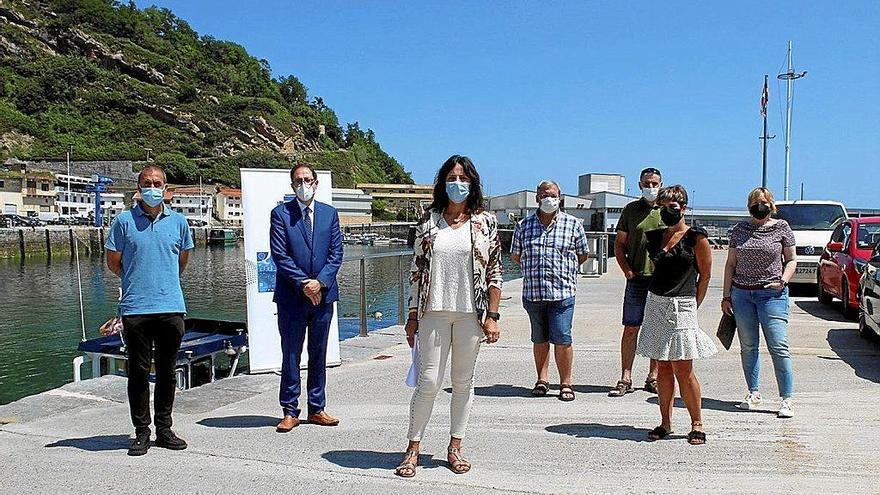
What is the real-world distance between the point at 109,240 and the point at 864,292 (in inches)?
346

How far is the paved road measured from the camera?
A: 4.52 metres

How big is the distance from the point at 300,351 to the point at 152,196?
1623mm

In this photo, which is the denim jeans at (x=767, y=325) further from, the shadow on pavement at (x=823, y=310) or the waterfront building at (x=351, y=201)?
the shadow on pavement at (x=823, y=310)

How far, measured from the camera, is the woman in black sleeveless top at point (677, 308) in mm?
5207

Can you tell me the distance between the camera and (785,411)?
601 centimetres

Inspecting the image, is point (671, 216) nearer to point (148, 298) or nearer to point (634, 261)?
point (634, 261)

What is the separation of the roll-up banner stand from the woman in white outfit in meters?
3.30

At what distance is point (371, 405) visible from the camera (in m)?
6.63

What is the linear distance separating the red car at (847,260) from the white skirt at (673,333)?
7774mm

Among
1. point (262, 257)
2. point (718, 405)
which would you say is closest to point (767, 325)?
point (718, 405)

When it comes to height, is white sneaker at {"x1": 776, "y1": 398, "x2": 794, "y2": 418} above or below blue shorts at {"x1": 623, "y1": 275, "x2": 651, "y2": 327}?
below

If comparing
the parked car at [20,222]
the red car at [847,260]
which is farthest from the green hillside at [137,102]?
the red car at [847,260]

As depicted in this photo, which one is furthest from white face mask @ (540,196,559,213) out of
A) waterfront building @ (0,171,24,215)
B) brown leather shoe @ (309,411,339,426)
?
waterfront building @ (0,171,24,215)

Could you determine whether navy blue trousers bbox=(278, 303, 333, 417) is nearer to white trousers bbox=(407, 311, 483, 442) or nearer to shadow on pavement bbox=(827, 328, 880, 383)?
white trousers bbox=(407, 311, 483, 442)
